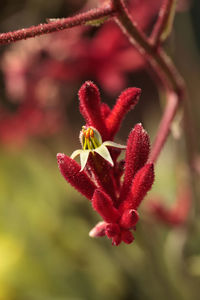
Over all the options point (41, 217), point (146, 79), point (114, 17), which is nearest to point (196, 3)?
point (146, 79)

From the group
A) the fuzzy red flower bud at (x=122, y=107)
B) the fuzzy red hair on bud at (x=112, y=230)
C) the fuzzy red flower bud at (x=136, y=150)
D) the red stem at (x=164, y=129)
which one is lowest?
the fuzzy red hair on bud at (x=112, y=230)

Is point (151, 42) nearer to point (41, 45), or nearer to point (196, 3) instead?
point (41, 45)

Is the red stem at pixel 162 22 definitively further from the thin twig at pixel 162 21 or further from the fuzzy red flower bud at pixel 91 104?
the fuzzy red flower bud at pixel 91 104

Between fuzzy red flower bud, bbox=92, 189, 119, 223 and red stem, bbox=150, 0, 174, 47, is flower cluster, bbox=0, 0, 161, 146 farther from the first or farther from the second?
fuzzy red flower bud, bbox=92, 189, 119, 223

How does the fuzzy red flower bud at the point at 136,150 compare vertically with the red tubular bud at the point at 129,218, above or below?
above

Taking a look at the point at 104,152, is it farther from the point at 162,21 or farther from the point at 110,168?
the point at 162,21

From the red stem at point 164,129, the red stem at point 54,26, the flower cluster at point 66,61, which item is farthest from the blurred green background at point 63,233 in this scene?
the red stem at point 54,26

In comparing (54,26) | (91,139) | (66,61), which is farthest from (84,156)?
(66,61)
